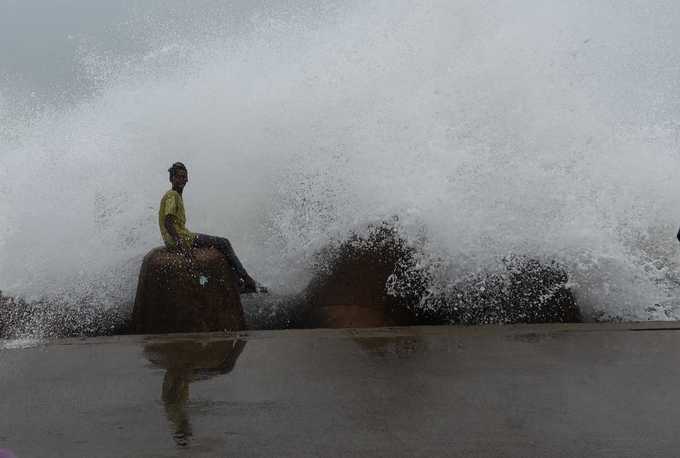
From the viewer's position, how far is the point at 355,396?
2.65 m

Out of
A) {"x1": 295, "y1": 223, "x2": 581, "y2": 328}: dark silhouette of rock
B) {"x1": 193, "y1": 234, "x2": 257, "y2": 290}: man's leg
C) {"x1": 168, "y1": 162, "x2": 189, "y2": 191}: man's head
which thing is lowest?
{"x1": 295, "y1": 223, "x2": 581, "y2": 328}: dark silhouette of rock

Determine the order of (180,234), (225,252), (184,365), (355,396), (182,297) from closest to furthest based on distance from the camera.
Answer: (355,396)
(184,365)
(182,297)
(180,234)
(225,252)

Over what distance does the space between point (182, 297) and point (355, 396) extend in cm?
257

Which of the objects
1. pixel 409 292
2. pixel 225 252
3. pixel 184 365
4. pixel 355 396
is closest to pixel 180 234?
pixel 225 252

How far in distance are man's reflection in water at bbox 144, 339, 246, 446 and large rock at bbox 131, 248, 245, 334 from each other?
82 centimetres

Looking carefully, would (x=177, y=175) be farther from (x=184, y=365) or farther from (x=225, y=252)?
(x=184, y=365)

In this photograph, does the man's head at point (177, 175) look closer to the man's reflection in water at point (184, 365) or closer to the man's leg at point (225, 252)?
the man's leg at point (225, 252)

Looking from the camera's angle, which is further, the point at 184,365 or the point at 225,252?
the point at 225,252

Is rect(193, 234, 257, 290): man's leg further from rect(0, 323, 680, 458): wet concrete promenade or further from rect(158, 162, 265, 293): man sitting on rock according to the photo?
rect(0, 323, 680, 458): wet concrete promenade

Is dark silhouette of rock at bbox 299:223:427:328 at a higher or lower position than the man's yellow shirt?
lower

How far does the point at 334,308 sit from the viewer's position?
218 inches

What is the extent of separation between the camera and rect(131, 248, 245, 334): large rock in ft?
16.2

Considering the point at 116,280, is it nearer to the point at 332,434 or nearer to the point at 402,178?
the point at 402,178

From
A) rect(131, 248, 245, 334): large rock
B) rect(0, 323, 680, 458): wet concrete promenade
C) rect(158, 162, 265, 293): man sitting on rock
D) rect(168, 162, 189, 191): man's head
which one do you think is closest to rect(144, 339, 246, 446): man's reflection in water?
rect(0, 323, 680, 458): wet concrete promenade
